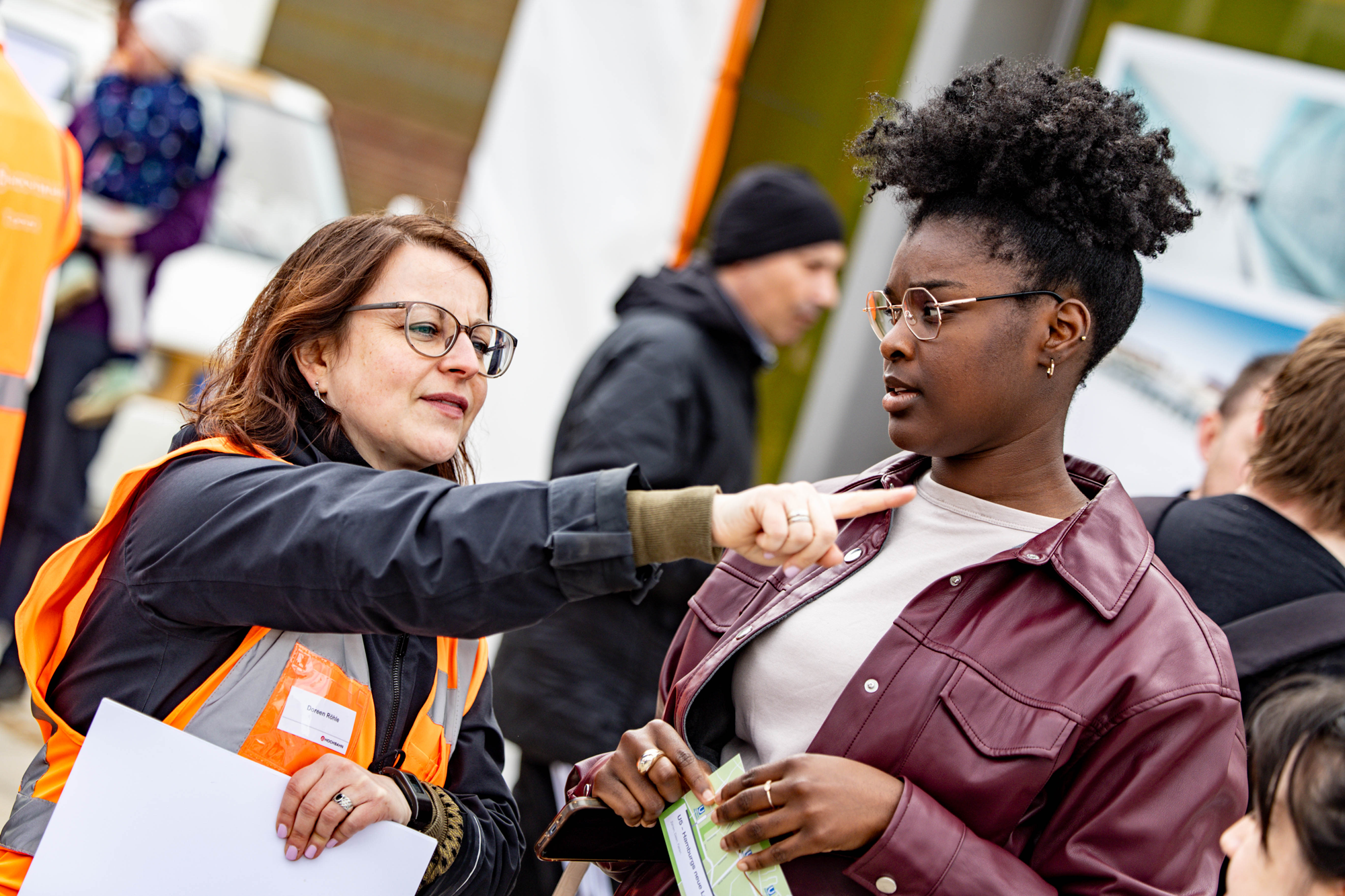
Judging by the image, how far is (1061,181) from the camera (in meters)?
1.80

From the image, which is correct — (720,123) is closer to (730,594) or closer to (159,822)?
(730,594)

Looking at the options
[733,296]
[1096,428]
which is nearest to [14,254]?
[733,296]

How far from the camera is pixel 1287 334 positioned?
13.1 feet

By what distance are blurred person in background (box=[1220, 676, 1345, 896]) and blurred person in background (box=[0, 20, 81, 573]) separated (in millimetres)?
2542

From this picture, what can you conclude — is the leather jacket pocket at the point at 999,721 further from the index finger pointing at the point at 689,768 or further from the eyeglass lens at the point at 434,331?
the eyeglass lens at the point at 434,331

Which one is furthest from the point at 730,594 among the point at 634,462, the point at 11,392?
the point at 11,392

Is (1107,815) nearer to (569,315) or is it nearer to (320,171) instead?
(569,315)

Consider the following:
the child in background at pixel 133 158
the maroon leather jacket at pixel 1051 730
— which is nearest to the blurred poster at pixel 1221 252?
→ the maroon leather jacket at pixel 1051 730

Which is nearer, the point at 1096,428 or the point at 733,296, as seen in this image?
the point at 733,296

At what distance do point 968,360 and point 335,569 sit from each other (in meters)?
0.94

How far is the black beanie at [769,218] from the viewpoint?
3.77 metres

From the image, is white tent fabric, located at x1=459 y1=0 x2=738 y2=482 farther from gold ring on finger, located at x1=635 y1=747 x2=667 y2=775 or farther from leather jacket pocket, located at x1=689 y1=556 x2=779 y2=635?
gold ring on finger, located at x1=635 y1=747 x2=667 y2=775

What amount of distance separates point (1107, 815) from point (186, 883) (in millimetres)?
1211

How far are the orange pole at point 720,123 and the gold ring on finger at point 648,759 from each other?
151 inches
